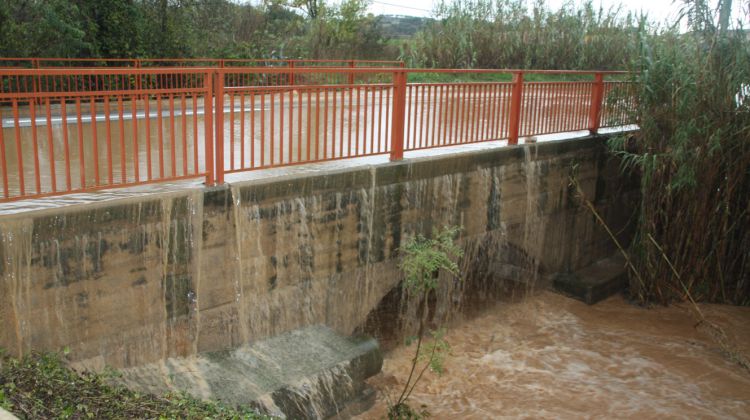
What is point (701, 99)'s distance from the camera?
858 cm

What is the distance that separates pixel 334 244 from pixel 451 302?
239 centimetres

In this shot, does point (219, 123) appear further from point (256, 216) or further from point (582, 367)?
point (582, 367)

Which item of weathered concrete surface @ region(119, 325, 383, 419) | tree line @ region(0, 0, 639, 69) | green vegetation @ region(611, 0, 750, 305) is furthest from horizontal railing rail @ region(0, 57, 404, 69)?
weathered concrete surface @ region(119, 325, 383, 419)

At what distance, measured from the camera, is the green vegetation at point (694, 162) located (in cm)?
855

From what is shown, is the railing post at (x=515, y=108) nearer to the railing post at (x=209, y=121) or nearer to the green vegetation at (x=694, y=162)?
the green vegetation at (x=694, y=162)

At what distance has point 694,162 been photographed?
861cm

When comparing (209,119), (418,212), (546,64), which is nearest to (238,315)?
(209,119)

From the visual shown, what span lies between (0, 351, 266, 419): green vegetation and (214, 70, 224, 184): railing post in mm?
1816

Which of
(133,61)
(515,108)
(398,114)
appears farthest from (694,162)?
(133,61)

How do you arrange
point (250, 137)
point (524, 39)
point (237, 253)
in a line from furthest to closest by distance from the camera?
point (524, 39)
point (250, 137)
point (237, 253)

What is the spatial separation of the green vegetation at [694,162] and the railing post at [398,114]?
356 cm

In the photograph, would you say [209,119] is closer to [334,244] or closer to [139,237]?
[139,237]

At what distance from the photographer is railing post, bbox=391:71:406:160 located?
700cm

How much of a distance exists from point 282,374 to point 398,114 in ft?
9.77
